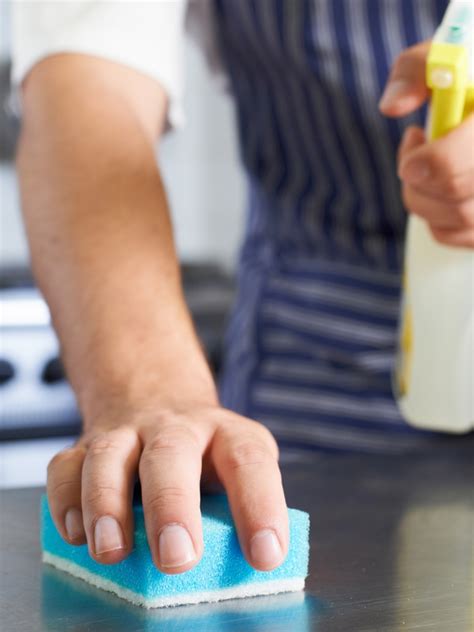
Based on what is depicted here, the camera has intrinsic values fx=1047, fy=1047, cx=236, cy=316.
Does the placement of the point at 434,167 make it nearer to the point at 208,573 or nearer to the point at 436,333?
the point at 436,333

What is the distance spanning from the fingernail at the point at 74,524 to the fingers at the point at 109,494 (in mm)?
17

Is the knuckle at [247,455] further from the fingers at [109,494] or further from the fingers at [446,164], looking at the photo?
the fingers at [446,164]

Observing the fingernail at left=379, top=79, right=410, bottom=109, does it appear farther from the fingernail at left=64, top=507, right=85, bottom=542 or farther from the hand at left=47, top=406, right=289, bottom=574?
the fingernail at left=64, top=507, right=85, bottom=542

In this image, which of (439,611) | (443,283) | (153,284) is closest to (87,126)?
(153,284)

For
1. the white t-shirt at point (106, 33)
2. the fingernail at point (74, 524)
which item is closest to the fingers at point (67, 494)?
the fingernail at point (74, 524)

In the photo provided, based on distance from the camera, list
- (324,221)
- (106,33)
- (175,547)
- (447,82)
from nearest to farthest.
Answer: (175,547) → (447,82) → (106,33) → (324,221)

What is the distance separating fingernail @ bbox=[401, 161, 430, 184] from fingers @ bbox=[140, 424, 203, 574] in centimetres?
23

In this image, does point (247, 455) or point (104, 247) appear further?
point (104, 247)

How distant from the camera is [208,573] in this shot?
1.72 feet

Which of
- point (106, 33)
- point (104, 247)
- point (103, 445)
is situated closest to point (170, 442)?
point (103, 445)

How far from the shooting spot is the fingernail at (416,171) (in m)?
0.67

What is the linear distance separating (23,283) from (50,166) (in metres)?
0.97

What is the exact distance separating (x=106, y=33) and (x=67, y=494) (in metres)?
0.48

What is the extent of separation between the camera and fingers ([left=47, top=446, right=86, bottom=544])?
21.5 inches
